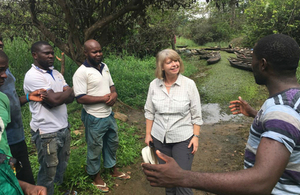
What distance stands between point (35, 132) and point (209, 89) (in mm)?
7382

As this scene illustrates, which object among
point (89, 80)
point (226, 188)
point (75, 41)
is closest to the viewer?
point (226, 188)

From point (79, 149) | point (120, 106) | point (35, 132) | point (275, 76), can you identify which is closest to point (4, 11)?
point (120, 106)

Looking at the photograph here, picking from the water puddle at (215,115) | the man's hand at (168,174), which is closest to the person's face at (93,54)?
the man's hand at (168,174)

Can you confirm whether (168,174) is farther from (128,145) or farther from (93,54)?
(128,145)

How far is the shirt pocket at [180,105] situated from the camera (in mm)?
2305

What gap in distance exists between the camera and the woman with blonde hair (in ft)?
7.57

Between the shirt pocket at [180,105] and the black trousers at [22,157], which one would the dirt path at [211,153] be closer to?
the black trousers at [22,157]

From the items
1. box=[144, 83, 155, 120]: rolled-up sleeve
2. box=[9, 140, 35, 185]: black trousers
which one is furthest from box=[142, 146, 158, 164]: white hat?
box=[9, 140, 35, 185]: black trousers

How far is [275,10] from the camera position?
41.2 ft

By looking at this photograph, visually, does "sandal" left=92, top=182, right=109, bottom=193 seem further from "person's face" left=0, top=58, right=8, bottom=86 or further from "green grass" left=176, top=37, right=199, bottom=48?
"green grass" left=176, top=37, right=199, bottom=48

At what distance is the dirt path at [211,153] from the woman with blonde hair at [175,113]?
40.1 inches

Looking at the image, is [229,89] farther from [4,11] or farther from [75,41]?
[4,11]

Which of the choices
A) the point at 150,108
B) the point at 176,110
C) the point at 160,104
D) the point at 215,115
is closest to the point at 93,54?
the point at 150,108

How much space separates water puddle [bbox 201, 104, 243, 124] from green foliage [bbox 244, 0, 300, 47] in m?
8.21
